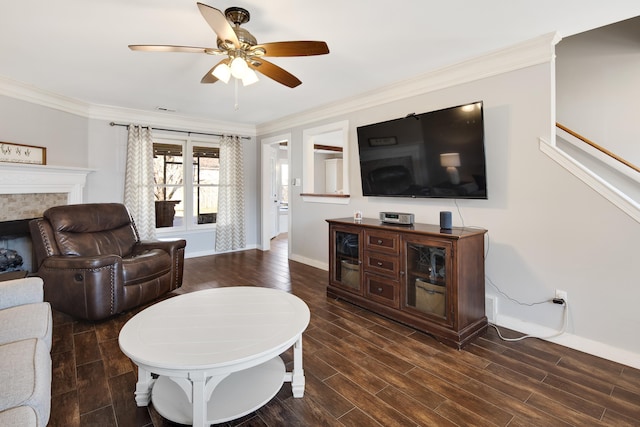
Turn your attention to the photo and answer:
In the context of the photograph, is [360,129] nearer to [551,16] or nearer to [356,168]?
[356,168]

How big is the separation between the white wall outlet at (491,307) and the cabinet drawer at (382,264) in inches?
32.1

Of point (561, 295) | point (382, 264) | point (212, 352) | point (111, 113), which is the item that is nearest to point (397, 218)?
point (382, 264)

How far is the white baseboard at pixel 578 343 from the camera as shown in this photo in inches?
82.0

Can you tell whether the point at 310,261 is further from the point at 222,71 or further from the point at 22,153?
the point at 22,153

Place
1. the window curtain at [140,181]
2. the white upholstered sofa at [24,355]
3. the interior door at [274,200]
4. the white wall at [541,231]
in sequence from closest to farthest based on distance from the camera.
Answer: the white upholstered sofa at [24,355], the white wall at [541,231], the window curtain at [140,181], the interior door at [274,200]

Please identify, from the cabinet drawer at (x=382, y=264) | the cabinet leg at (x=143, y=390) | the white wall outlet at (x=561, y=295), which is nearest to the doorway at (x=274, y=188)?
the cabinet drawer at (x=382, y=264)

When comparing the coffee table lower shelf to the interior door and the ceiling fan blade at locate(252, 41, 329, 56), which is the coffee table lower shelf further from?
the interior door

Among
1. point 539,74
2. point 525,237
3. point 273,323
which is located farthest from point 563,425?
point 539,74

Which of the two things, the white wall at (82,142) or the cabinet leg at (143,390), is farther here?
the white wall at (82,142)

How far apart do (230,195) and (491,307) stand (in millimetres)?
4317

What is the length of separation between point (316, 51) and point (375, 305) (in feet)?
7.15

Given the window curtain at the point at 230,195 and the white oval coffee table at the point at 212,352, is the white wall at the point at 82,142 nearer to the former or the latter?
the window curtain at the point at 230,195

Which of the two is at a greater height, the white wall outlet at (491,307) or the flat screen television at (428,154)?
the flat screen television at (428,154)

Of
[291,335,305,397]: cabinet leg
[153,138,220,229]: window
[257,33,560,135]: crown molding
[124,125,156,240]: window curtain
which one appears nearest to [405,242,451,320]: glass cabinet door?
[291,335,305,397]: cabinet leg
